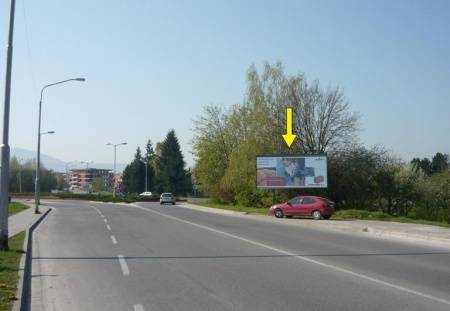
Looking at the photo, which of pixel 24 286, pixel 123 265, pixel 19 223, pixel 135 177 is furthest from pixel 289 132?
pixel 135 177

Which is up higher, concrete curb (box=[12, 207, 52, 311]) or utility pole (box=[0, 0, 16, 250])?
utility pole (box=[0, 0, 16, 250])

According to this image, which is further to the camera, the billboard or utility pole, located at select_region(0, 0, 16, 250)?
the billboard

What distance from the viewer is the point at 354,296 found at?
9.18 meters

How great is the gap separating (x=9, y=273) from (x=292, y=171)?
102 ft

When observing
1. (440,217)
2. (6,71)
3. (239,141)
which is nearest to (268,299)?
(6,71)

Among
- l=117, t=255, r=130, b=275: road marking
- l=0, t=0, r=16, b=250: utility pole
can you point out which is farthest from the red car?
l=0, t=0, r=16, b=250: utility pole

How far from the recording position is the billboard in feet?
132

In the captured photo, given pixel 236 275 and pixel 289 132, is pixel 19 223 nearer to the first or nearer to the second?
pixel 236 275

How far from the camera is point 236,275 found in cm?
1152

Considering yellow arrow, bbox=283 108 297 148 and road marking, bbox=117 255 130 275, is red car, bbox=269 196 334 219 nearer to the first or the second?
yellow arrow, bbox=283 108 297 148

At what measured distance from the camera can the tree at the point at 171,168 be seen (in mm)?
118562

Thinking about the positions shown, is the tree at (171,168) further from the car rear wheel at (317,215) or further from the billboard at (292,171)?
the car rear wheel at (317,215)

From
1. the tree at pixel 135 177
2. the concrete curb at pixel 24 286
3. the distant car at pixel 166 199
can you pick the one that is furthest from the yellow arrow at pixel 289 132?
the tree at pixel 135 177

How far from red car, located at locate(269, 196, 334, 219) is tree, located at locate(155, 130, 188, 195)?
273ft
